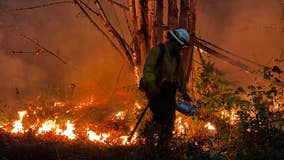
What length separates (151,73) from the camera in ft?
22.4

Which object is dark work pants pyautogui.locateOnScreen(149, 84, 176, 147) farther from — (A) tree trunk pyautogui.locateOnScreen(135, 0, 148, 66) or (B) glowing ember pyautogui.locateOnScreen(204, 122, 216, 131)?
(A) tree trunk pyautogui.locateOnScreen(135, 0, 148, 66)

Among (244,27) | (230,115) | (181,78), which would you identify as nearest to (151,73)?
(181,78)

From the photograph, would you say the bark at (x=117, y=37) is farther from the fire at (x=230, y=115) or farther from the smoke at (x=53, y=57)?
the smoke at (x=53, y=57)

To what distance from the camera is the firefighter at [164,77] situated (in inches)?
269

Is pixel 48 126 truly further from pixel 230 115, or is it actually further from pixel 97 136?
pixel 230 115

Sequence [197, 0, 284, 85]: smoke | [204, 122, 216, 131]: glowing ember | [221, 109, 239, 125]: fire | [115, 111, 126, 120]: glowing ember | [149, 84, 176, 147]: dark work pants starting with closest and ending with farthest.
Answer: [149, 84, 176, 147]: dark work pants, [221, 109, 239, 125]: fire, [204, 122, 216, 131]: glowing ember, [115, 111, 126, 120]: glowing ember, [197, 0, 284, 85]: smoke

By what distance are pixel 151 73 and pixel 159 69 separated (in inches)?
7.6

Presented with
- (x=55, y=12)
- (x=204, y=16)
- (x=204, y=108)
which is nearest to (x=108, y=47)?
(x=55, y=12)

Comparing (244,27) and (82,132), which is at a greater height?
(244,27)

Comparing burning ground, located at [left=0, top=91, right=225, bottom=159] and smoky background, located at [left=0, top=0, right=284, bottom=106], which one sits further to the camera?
smoky background, located at [left=0, top=0, right=284, bottom=106]

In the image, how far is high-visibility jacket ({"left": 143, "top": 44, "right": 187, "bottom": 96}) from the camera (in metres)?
6.80

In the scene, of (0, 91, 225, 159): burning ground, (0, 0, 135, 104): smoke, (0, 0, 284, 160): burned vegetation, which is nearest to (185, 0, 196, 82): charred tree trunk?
(0, 0, 284, 160): burned vegetation

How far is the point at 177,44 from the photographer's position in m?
7.01

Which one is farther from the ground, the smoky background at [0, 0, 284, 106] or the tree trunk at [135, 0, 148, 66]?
the smoky background at [0, 0, 284, 106]
